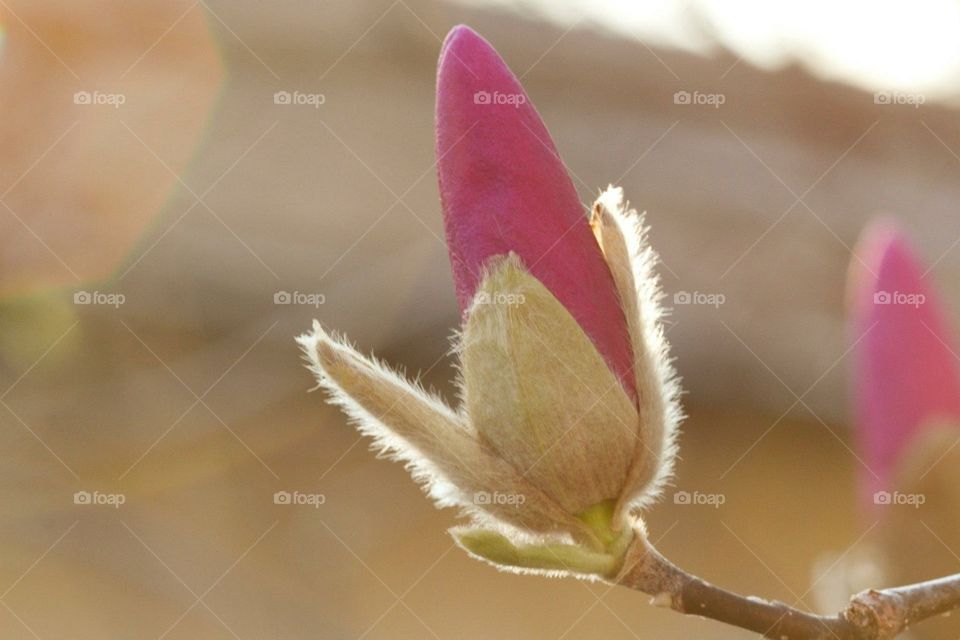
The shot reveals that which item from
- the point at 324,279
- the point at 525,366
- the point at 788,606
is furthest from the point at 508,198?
the point at 324,279

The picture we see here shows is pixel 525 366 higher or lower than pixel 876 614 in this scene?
higher

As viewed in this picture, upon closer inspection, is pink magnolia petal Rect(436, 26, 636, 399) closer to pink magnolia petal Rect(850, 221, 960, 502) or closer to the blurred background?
pink magnolia petal Rect(850, 221, 960, 502)

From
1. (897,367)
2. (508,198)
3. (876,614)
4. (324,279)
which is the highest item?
(324,279)

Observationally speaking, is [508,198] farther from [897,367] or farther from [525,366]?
[897,367]

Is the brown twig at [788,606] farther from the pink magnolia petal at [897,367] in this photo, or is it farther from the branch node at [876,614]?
the pink magnolia petal at [897,367]

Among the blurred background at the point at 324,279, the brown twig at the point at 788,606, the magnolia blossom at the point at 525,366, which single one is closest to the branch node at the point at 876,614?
the brown twig at the point at 788,606

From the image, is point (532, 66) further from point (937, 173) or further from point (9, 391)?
point (9, 391)

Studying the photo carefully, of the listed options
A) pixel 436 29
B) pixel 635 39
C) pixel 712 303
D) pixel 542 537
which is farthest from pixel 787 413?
pixel 542 537
